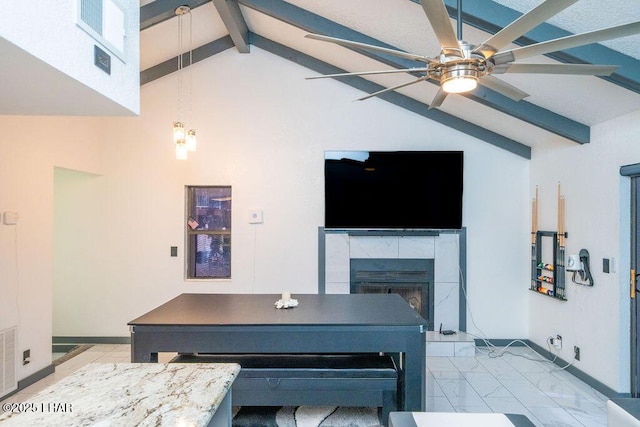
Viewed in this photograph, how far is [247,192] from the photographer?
15.3ft

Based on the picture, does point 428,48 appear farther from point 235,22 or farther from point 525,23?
point 235,22

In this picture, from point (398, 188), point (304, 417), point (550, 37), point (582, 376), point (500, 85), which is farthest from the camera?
point (398, 188)

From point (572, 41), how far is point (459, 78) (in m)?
0.47

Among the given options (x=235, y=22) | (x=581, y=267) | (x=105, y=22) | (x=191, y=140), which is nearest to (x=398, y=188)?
(x=581, y=267)

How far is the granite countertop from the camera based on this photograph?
1.12 meters

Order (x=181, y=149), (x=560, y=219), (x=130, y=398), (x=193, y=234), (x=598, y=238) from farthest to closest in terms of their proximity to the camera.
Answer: (x=193, y=234)
(x=560, y=219)
(x=598, y=238)
(x=181, y=149)
(x=130, y=398)

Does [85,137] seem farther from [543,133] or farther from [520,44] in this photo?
[543,133]

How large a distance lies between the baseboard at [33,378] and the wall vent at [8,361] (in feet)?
0.13

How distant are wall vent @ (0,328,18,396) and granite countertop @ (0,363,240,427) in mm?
2407

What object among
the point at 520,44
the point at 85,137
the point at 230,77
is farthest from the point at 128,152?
the point at 520,44

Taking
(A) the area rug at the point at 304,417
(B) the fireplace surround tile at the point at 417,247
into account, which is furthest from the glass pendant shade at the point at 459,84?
(B) the fireplace surround tile at the point at 417,247

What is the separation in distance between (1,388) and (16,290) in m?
0.76

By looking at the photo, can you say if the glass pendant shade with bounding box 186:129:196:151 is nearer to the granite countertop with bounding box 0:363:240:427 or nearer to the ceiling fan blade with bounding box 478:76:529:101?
the granite countertop with bounding box 0:363:240:427

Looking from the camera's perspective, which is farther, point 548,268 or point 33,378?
point 548,268
